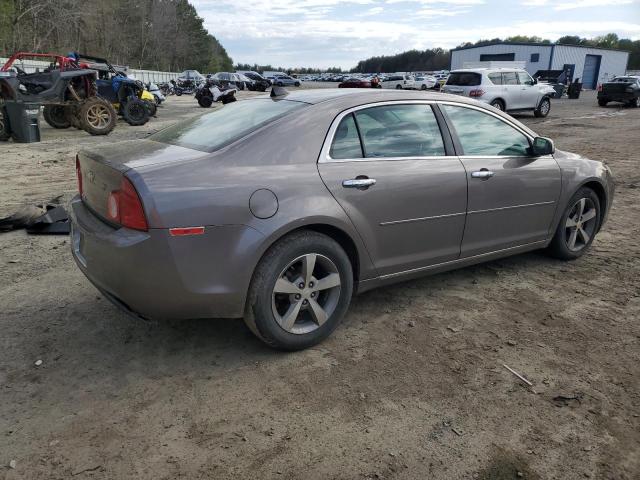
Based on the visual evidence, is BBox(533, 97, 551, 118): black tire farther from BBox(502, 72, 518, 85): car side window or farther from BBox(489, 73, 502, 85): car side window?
BBox(489, 73, 502, 85): car side window

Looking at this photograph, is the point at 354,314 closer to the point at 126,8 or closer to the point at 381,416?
the point at 381,416

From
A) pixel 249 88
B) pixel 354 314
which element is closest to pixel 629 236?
pixel 354 314

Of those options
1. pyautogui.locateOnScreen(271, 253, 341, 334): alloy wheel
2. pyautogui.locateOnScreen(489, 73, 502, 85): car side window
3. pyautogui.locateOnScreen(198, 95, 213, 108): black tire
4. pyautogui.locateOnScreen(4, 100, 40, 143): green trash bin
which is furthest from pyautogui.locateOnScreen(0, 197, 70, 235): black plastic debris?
pyautogui.locateOnScreen(198, 95, 213, 108): black tire

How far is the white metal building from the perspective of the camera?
177 ft

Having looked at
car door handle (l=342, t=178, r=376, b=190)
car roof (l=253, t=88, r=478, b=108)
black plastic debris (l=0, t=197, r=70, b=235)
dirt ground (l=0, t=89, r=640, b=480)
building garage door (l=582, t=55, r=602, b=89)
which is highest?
building garage door (l=582, t=55, r=602, b=89)

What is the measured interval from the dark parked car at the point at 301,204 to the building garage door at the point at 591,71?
63924 mm

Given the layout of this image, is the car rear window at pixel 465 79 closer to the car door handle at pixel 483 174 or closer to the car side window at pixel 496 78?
the car side window at pixel 496 78

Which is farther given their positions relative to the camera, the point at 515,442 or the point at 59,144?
the point at 59,144

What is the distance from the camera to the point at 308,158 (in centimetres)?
317

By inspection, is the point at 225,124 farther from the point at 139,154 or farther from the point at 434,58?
the point at 434,58

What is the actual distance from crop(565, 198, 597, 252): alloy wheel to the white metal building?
5153 cm

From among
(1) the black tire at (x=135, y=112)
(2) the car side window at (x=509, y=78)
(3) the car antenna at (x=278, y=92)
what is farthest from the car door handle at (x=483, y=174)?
(2) the car side window at (x=509, y=78)

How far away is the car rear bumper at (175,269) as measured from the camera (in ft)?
8.90

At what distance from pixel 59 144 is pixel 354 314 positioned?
35.1ft
